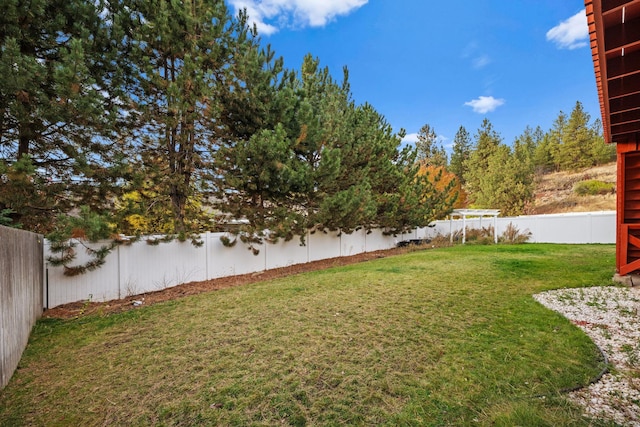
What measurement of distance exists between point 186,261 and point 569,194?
→ 34808 millimetres

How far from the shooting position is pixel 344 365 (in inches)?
111

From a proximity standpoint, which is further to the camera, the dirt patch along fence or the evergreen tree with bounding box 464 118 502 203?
the evergreen tree with bounding box 464 118 502 203

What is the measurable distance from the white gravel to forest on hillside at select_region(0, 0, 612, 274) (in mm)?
5597

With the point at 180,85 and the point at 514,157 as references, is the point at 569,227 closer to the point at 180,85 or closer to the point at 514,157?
the point at 514,157

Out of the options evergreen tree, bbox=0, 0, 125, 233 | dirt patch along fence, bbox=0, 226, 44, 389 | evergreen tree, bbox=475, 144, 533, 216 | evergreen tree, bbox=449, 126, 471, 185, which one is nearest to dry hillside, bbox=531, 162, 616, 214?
evergreen tree, bbox=475, 144, 533, 216

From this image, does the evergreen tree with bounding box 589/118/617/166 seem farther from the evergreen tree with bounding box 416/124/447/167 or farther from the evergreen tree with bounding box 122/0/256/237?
the evergreen tree with bounding box 122/0/256/237

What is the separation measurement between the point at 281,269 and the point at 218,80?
5690 mm

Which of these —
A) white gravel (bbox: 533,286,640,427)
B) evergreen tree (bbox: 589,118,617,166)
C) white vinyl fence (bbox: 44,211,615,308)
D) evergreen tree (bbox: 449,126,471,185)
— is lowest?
white gravel (bbox: 533,286,640,427)

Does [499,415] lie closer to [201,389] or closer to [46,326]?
[201,389]

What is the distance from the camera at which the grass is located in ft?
6.93

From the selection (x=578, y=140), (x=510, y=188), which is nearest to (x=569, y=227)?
(x=510, y=188)

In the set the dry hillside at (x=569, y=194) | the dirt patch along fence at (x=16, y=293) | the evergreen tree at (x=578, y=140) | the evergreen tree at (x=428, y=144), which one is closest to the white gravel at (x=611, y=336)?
the dirt patch along fence at (x=16, y=293)

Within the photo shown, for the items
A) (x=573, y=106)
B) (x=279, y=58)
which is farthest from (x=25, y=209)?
(x=573, y=106)

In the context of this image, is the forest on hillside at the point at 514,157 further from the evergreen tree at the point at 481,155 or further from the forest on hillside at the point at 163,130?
the forest on hillside at the point at 163,130
